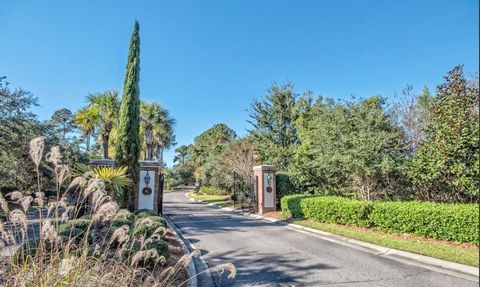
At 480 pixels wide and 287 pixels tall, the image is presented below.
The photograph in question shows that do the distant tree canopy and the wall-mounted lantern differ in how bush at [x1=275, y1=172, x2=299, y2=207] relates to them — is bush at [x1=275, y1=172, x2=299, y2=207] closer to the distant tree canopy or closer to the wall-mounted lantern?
the wall-mounted lantern

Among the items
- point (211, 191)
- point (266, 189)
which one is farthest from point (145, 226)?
point (211, 191)

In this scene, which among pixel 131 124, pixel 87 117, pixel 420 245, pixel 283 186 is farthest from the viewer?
pixel 283 186

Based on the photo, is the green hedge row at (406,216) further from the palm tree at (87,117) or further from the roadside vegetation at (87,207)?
the palm tree at (87,117)

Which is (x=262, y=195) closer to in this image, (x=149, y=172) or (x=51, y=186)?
(x=149, y=172)

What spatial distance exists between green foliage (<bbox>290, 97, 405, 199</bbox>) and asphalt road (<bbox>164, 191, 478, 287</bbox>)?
3915 millimetres

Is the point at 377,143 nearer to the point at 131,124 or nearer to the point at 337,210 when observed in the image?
the point at 337,210

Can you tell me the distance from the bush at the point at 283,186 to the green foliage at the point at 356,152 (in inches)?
39.4

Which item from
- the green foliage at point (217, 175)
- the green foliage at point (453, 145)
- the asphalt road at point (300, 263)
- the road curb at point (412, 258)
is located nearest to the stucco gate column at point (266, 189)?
the asphalt road at point (300, 263)

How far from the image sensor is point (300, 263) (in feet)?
20.0

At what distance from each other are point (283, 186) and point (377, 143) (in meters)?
6.55

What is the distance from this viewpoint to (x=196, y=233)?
9.95 metres

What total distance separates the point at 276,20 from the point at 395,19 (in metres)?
4.40

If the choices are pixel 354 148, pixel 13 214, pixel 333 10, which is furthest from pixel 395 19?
pixel 13 214

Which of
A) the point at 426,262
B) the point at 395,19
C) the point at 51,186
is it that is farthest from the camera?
the point at 51,186
